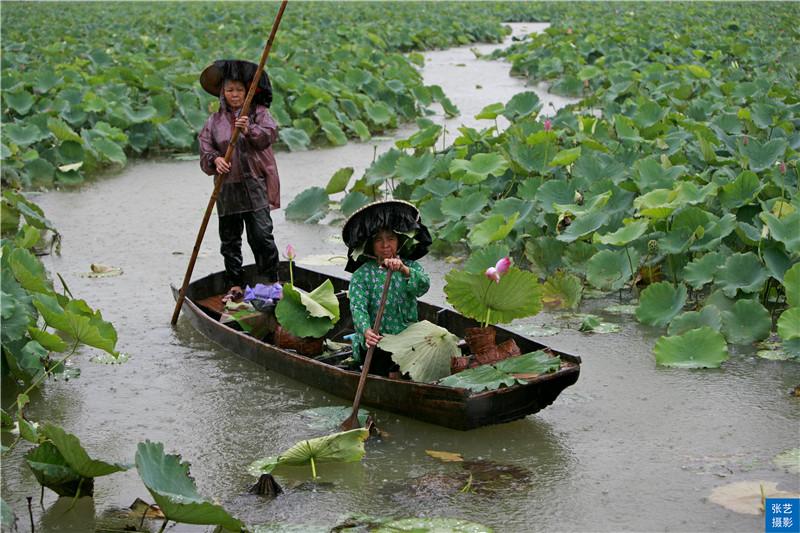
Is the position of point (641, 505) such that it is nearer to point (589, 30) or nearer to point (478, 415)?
point (478, 415)

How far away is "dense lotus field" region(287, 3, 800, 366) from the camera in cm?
555

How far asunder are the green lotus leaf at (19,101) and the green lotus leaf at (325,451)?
7634 mm

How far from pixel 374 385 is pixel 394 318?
0.35 metres

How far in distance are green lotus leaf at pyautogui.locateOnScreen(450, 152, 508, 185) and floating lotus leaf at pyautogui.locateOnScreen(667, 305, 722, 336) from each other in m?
2.20

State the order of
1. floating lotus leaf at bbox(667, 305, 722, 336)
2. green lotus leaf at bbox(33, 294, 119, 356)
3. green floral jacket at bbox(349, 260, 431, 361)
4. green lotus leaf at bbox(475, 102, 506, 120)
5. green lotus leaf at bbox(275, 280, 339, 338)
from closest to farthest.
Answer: green lotus leaf at bbox(33, 294, 119, 356) < green floral jacket at bbox(349, 260, 431, 361) < green lotus leaf at bbox(275, 280, 339, 338) < floating lotus leaf at bbox(667, 305, 722, 336) < green lotus leaf at bbox(475, 102, 506, 120)

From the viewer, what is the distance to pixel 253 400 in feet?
16.2

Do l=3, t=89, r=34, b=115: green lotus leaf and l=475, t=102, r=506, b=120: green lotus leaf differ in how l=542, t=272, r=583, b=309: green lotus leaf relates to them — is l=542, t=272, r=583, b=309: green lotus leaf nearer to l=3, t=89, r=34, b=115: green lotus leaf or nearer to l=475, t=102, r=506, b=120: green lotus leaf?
l=475, t=102, r=506, b=120: green lotus leaf

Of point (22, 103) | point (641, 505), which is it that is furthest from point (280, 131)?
point (641, 505)

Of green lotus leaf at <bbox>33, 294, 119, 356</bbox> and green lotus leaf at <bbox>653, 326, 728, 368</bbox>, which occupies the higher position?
green lotus leaf at <bbox>33, 294, 119, 356</bbox>

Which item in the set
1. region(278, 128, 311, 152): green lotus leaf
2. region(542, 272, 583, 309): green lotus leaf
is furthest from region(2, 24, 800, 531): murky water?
region(278, 128, 311, 152): green lotus leaf

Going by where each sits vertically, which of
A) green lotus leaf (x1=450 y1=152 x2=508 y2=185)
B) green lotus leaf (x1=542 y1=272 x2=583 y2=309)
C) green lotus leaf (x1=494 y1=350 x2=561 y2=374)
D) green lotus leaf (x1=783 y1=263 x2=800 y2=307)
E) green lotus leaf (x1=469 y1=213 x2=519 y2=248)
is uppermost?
green lotus leaf (x1=494 y1=350 x2=561 y2=374)

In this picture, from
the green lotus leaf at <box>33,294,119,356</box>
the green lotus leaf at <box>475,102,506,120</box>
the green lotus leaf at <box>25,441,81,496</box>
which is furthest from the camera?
the green lotus leaf at <box>475,102,506,120</box>

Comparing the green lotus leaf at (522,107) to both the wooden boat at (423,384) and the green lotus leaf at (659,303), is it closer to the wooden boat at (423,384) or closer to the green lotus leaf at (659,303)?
the green lotus leaf at (659,303)

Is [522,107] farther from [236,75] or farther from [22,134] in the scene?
[22,134]
